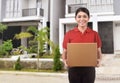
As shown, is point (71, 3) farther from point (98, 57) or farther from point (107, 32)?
point (98, 57)

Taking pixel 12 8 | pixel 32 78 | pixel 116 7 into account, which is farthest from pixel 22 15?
pixel 32 78

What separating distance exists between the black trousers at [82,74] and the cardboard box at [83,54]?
10cm

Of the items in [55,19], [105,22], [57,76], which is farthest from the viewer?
[55,19]

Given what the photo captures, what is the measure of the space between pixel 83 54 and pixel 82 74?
29 centimetres

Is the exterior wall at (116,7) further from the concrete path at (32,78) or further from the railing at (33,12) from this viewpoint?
the concrete path at (32,78)

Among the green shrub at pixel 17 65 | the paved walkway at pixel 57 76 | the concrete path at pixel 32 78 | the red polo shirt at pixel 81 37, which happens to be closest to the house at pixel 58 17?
the paved walkway at pixel 57 76

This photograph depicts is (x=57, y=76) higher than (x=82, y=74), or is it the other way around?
(x=82, y=74)

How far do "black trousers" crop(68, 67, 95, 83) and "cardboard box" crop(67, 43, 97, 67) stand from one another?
98mm

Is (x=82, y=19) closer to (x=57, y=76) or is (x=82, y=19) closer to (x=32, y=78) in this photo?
(x=32, y=78)

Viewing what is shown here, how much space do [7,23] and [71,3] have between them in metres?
6.20

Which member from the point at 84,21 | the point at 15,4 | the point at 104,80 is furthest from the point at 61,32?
the point at 84,21

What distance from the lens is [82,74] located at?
3.60m

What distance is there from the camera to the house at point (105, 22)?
62.4 feet

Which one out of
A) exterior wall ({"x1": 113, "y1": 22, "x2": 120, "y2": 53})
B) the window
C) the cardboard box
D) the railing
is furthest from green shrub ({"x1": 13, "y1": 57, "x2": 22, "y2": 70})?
the cardboard box
